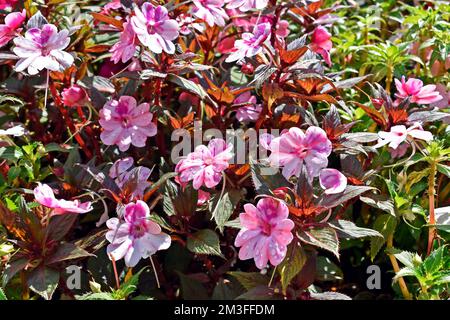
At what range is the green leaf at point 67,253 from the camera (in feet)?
4.18

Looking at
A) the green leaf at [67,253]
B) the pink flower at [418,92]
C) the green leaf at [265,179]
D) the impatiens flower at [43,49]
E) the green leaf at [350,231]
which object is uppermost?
the impatiens flower at [43,49]

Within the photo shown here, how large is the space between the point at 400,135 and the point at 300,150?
0.20 m

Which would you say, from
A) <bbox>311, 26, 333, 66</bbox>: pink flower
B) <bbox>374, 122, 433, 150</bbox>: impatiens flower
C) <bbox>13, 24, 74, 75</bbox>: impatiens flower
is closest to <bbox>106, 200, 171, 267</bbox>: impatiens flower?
<bbox>13, 24, 74, 75</bbox>: impatiens flower

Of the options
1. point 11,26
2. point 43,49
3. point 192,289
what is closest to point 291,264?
point 192,289

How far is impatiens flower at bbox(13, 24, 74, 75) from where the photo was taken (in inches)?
54.2

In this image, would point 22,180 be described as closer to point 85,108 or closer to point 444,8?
point 85,108

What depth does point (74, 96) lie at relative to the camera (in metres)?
1.52

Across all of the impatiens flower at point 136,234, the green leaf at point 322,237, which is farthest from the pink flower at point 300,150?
the impatiens flower at point 136,234

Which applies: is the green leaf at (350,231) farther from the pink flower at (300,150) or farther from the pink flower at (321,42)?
the pink flower at (321,42)

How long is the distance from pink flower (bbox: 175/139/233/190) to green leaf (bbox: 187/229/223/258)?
0.10 metres

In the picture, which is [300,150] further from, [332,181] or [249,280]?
[249,280]

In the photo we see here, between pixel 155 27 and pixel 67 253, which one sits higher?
pixel 155 27
